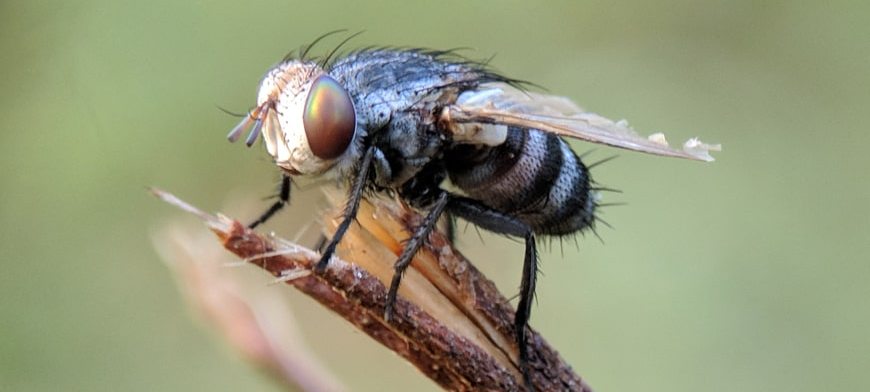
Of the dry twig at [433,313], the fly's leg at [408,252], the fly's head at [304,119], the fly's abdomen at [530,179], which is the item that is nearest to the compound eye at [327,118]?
the fly's head at [304,119]

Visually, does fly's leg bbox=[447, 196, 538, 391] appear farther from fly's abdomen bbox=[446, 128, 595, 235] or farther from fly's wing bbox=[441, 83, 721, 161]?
Answer: fly's wing bbox=[441, 83, 721, 161]

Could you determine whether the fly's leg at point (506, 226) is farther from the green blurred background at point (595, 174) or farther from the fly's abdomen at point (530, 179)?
the green blurred background at point (595, 174)

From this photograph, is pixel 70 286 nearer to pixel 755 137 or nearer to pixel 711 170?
pixel 711 170

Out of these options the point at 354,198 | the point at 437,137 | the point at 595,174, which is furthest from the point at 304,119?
the point at 595,174

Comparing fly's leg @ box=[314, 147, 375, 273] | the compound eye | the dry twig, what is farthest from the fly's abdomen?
the dry twig

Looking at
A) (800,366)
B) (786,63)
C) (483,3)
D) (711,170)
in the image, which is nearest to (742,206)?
(711,170)
